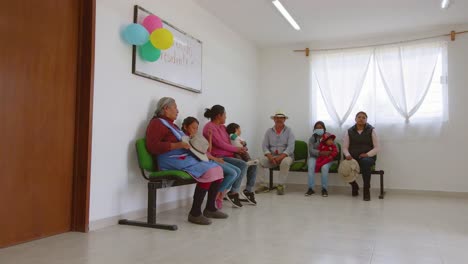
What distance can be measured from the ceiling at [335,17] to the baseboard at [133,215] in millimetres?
2479

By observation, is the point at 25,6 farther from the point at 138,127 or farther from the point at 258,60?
the point at 258,60

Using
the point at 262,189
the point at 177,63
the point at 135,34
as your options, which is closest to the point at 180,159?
the point at 135,34

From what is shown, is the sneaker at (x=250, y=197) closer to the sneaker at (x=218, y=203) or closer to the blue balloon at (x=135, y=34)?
the sneaker at (x=218, y=203)

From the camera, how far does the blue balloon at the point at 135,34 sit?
322 cm

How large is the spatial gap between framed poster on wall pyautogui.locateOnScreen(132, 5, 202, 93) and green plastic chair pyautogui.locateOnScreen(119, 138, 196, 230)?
2.43 ft

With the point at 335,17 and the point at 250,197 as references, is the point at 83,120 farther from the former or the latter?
the point at 335,17

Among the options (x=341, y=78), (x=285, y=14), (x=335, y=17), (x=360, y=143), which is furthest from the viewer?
(x=341, y=78)

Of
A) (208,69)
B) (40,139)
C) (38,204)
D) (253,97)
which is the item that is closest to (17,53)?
(40,139)

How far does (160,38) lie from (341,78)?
12.0 ft

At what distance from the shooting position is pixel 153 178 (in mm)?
3244

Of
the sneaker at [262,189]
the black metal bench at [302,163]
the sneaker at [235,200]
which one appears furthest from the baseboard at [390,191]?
the sneaker at [235,200]

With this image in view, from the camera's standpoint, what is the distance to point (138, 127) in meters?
3.47

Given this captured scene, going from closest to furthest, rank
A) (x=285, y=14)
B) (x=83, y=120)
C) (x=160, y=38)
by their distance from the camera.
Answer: (x=83, y=120) → (x=160, y=38) → (x=285, y=14)

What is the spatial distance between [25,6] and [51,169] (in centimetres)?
117
